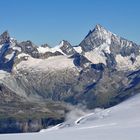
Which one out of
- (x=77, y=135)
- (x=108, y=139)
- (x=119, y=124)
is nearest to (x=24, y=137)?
(x=77, y=135)

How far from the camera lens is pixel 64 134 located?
142 feet

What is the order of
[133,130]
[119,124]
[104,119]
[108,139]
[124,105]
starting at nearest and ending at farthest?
1. [108,139]
2. [133,130]
3. [119,124]
4. [104,119]
5. [124,105]

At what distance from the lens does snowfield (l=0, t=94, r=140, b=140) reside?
134 feet

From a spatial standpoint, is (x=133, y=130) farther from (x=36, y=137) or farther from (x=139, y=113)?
(x=139, y=113)

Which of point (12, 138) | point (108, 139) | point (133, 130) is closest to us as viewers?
point (108, 139)

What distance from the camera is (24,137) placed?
42.6 meters

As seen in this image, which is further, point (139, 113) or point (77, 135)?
point (139, 113)

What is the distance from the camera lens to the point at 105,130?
151 feet

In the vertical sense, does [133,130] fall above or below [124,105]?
below

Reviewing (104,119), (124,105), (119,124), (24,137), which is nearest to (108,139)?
(24,137)

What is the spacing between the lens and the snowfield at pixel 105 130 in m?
40.9

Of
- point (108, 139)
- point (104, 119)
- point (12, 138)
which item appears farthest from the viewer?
point (104, 119)

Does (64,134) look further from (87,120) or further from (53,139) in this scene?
(87,120)

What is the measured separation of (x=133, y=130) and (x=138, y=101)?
25114 millimetres
